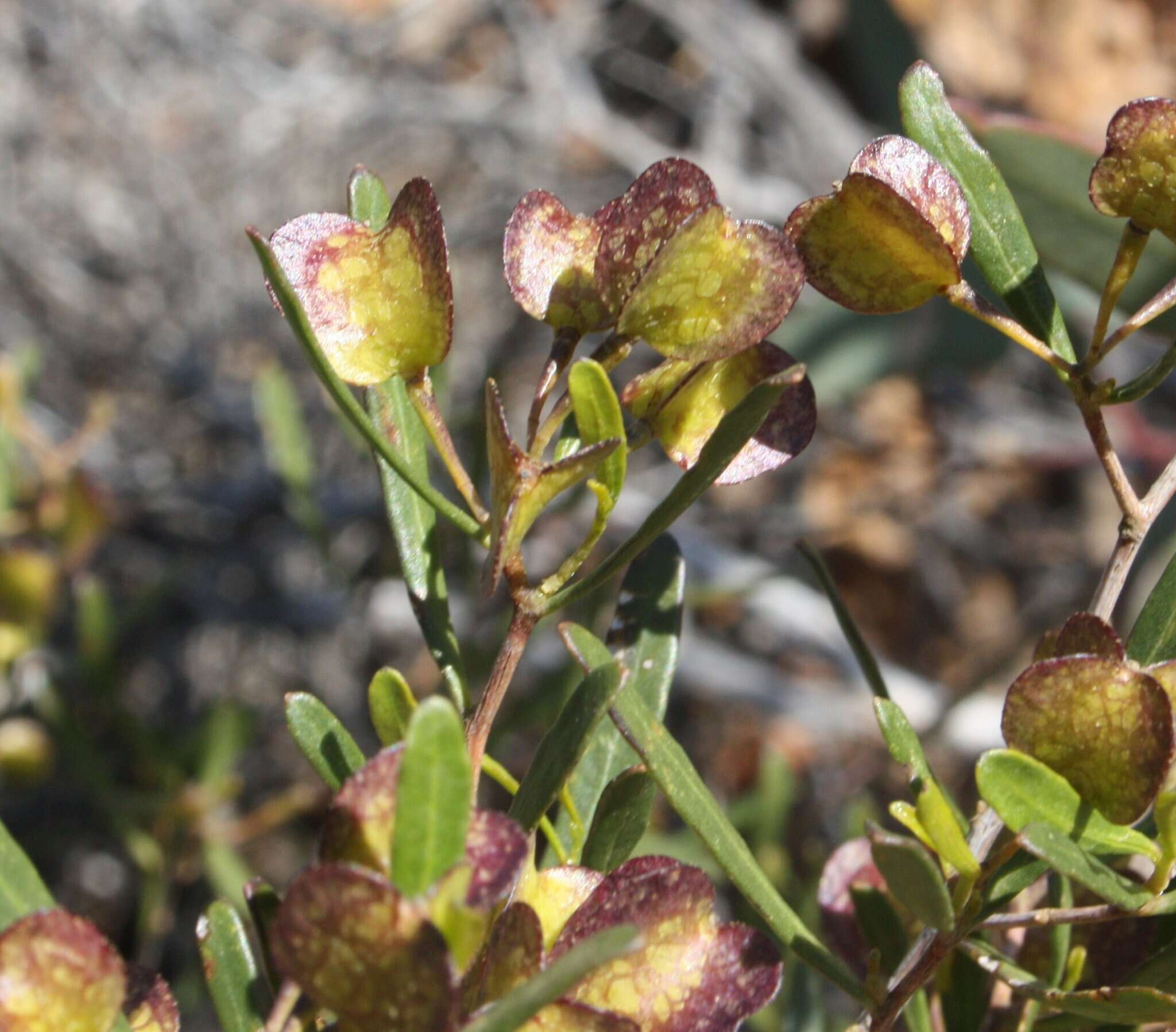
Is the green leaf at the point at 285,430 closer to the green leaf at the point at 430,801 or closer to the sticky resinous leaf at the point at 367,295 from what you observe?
the sticky resinous leaf at the point at 367,295

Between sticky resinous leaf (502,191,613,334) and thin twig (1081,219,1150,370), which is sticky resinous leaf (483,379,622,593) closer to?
sticky resinous leaf (502,191,613,334)

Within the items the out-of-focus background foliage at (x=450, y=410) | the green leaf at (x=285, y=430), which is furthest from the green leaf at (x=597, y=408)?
the green leaf at (x=285, y=430)

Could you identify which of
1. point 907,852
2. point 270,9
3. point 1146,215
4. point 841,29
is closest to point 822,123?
point 841,29

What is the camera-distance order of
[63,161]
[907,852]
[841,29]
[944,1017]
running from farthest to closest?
1. [841,29]
2. [63,161]
3. [944,1017]
4. [907,852]

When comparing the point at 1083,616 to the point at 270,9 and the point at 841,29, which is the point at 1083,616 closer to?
the point at 270,9

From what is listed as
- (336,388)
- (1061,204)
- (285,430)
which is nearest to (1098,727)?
(336,388)

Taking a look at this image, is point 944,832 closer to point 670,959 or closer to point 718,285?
point 670,959
